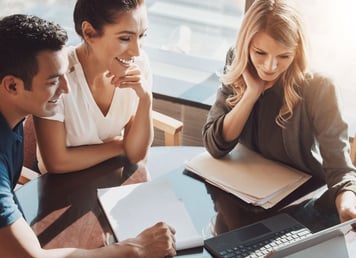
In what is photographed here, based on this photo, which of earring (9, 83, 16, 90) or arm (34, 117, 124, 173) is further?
arm (34, 117, 124, 173)

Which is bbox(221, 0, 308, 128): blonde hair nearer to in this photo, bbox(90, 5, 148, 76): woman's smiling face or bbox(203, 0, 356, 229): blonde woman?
bbox(203, 0, 356, 229): blonde woman

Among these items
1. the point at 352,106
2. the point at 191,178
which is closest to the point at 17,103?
the point at 191,178

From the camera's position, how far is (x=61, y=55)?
1.40 m

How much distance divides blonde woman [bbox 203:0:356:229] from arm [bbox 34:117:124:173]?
0.38 m

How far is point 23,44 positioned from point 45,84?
12 cm

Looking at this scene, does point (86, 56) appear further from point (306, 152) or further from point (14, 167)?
point (306, 152)

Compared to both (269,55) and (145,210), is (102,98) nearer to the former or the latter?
(145,210)

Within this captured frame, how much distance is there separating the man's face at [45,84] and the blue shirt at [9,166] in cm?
8

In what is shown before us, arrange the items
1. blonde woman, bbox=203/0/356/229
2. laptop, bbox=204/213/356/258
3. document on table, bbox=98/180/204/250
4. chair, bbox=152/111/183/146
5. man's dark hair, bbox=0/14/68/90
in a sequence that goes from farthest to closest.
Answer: chair, bbox=152/111/183/146, blonde woman, bbox=203/0/356/229, document on table, bbox=98/180/204/250, man's dark hair, bbox=0/14/68/90, laptop, bbox=204/213/356/258

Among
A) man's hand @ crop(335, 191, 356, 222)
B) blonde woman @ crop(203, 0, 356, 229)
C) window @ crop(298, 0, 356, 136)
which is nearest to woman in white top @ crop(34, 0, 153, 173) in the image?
blonde woman @ crop(203, 0, 356, 229)

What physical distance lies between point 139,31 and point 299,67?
1.64ft

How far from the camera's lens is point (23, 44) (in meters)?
1.32

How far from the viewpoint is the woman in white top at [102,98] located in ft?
5.28

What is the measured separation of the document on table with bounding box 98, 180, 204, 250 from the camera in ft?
4.69
